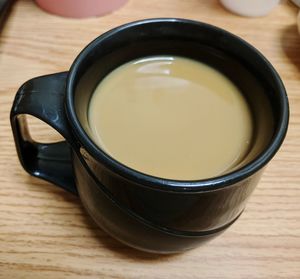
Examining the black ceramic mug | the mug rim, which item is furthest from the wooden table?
the mug rim

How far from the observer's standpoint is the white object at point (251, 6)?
796mm

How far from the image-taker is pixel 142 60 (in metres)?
0.57

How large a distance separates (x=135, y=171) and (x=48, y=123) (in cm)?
10

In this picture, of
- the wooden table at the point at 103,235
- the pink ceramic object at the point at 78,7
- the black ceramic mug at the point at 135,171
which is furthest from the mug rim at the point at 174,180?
the pink ceramic object at the point at 78,7

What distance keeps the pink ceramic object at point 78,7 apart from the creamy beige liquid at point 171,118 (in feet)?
0.82

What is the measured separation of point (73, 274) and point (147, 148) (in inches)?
6.0

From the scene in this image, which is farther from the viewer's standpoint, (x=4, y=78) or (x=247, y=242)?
(x=4, y=78)

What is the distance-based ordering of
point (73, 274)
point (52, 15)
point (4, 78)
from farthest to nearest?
1. point (52, 15)
2. point (4, 78)
3. point (73, 274)

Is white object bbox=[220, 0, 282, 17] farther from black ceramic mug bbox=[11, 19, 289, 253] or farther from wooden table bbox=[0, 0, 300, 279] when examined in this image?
black ceramic mug bbox=[11, 19, 289, 253]

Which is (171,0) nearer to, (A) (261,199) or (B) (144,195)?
(A) (261,199)

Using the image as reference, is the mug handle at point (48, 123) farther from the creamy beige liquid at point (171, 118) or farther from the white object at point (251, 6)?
the white object at point (251, 6)

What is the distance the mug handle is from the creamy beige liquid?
0.05 meters

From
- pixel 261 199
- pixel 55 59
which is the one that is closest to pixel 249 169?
pixel 261 199

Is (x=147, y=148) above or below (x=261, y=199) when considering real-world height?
above
